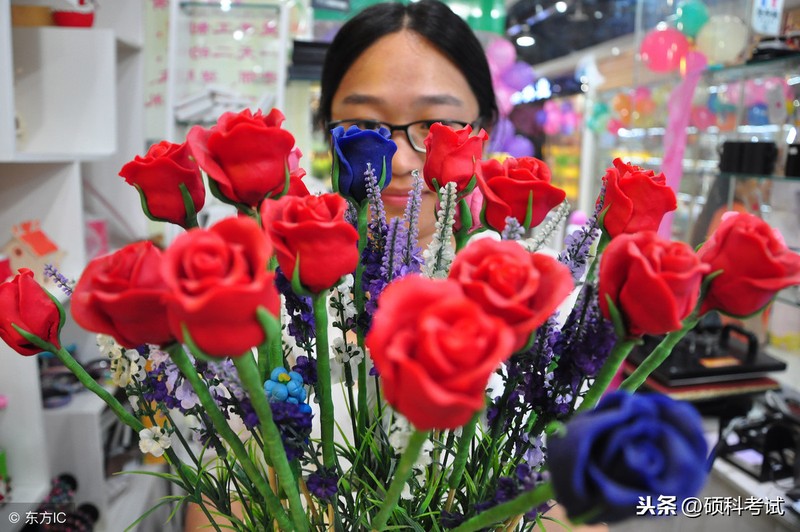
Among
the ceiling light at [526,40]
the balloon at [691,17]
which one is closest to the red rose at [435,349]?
the balloon at [691,17]

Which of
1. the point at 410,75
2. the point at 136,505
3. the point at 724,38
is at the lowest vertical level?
the point at 136,505

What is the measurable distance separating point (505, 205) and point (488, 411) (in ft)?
0.48

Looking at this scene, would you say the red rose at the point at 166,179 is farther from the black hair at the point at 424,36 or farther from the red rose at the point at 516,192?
the black hair at the point at 424,36

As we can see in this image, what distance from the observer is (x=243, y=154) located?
33 centimetres

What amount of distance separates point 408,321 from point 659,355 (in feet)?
0.61

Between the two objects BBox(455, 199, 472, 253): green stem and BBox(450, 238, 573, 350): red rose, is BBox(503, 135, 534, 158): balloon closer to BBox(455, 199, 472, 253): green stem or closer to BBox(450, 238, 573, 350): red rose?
BBox(455, 199, 472, 253): green stem

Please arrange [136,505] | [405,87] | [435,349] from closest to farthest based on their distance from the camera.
→ [435,349], [405,87], [136,505]

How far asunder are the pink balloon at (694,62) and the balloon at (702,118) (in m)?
0.29

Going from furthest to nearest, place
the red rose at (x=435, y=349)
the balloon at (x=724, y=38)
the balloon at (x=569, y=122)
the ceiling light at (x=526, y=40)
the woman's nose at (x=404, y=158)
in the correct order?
the ceiling light at (x=526, y=40), the balloon at (x=569, y=122), the balloon at (x=724, y=38), the woman's nose at (x=404, y=158), the red rose at (x=435, y=349)

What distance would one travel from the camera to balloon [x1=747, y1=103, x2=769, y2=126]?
2.07m

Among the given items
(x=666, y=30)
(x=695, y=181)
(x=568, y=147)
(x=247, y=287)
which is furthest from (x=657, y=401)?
(x=568, y=147)

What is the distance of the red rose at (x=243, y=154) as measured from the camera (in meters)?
0.33

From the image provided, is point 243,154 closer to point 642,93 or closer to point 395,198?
point 395,198

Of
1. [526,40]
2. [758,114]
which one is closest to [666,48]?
[758,114]
